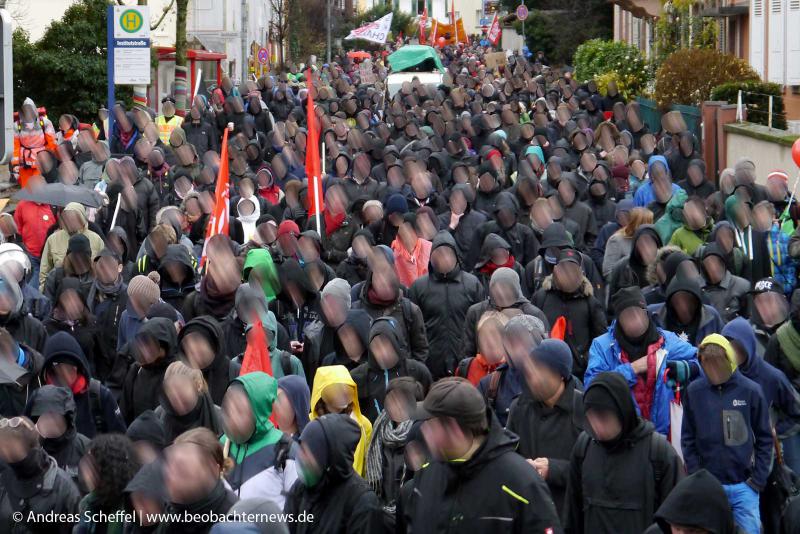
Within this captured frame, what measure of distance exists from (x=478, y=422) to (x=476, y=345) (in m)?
4.08

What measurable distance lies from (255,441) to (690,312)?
3.33m

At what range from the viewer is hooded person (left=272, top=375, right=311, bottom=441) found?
741 cm

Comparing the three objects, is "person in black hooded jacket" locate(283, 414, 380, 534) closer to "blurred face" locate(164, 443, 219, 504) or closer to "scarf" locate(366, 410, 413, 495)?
"blurred face" locate(164, 443, 219, 504)

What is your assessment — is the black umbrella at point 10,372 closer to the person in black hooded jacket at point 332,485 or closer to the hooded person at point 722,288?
the person in black hooded jacket at point 332,485

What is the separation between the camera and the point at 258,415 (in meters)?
6.67

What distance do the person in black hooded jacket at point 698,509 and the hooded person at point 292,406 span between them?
2.24 meters

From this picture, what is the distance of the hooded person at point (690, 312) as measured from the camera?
8.90 metres

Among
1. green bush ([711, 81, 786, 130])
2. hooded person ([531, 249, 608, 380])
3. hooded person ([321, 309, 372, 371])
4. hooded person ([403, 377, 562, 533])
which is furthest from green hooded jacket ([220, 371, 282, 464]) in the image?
green bush ([711, 81, 786, 130])

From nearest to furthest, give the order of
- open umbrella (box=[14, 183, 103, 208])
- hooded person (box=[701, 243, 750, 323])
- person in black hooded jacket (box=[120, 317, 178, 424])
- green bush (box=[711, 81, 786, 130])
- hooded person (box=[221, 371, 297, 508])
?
hooded person (box=[221, 371, 297, 508]) → person in black hooded jacket (box=[120, 317, 178, 424]) → hooded person (box=[701, 243, 750, 323]) → open umbrella (box=[14, 183, 103, 208]) → green bush (box=[711, 81, 786, 130])

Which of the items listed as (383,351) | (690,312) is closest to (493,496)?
(383,351)

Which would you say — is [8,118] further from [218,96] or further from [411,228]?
[218,96]

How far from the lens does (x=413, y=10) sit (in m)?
164

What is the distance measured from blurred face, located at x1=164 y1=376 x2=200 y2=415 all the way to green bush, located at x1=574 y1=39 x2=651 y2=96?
27.7 m

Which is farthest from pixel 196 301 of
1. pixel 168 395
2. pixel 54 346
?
pixel 168 395
